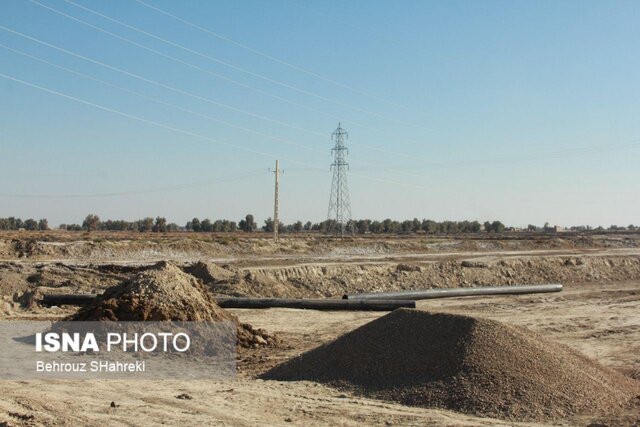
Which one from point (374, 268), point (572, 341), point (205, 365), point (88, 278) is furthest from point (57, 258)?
point (572, 341)

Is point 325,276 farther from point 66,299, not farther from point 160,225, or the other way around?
point 160,225

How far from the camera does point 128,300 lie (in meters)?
14.8

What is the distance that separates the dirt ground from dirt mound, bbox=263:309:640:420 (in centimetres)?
43

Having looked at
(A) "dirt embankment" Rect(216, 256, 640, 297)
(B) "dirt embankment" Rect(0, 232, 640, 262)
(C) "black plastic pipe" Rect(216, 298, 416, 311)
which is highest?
(B) "dirt embankment" Rect(0, 232, 640, 262)

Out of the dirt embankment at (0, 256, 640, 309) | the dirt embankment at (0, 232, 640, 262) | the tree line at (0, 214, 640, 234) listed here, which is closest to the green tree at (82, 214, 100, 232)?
the tree line at (0, 214, 640, 234)

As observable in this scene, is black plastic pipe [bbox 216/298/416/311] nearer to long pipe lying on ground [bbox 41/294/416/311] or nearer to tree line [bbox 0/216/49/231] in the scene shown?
long pipe lying on ground [bbox 41/294/416/311]

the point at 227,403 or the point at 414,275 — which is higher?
the point at 414,275

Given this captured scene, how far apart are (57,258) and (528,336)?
2968 cm

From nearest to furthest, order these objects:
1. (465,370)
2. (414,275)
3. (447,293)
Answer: (465,370)
(447,293)
(414,275)

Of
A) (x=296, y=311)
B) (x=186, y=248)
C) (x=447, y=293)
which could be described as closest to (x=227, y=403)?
(x=296, y=311)

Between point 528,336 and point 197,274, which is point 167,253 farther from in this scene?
point 528,336

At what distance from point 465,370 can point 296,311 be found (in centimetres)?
1168

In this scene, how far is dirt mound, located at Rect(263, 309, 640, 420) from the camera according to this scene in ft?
33.7

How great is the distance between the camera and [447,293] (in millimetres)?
27906
